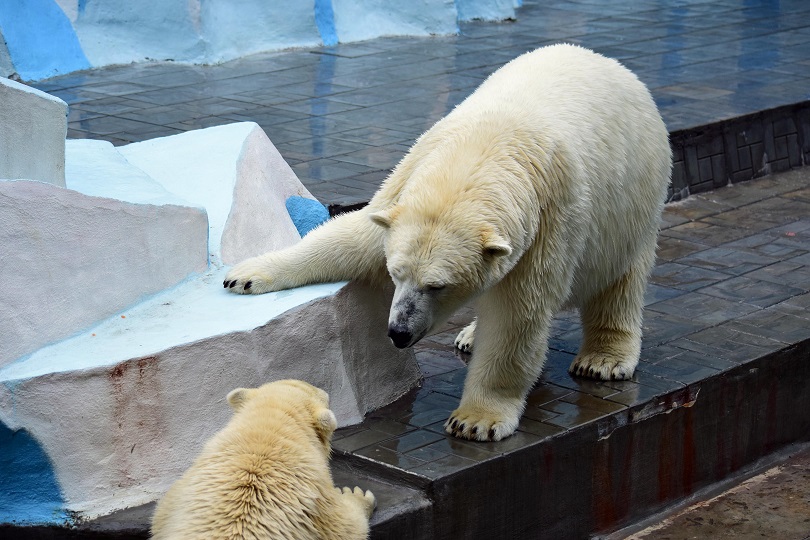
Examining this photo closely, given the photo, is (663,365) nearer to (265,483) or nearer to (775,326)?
(775,326)

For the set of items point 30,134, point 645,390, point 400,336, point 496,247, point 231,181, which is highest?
point 30,134

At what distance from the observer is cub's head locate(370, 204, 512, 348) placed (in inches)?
144

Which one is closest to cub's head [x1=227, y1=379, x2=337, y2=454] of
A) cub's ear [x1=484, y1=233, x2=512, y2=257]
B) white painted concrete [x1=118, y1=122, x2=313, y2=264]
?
cub's ear [x1=484, y1=233, x2=512, y2=257]

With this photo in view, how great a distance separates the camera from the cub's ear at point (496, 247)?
3.61 m

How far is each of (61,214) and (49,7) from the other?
6.21m

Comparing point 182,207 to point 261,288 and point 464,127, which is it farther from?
point 464,127

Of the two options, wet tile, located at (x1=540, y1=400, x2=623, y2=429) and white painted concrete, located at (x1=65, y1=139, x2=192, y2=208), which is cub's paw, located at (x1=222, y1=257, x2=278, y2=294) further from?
wet tile, located at (x1=540, y1=400, x2=623, y2=429)

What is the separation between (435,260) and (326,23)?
7709 mm

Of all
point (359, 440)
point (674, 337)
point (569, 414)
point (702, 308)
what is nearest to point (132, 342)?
point (359, 440)

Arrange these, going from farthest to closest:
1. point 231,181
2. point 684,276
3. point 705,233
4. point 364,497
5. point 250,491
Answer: point 705,233
point 684,276
point 231,181
point 364,497
point 250,491

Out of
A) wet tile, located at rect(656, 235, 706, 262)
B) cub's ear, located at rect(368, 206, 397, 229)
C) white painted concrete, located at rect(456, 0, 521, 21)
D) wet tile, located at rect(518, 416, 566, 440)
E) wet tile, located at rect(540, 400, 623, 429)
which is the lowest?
wet tile, located at rect(656, 235, 706, 262)

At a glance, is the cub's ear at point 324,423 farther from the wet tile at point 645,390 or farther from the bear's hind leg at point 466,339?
the bear's hind leg at point 466,339

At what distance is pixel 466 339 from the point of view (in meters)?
5.00

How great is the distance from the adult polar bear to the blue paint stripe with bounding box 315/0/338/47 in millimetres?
6502
